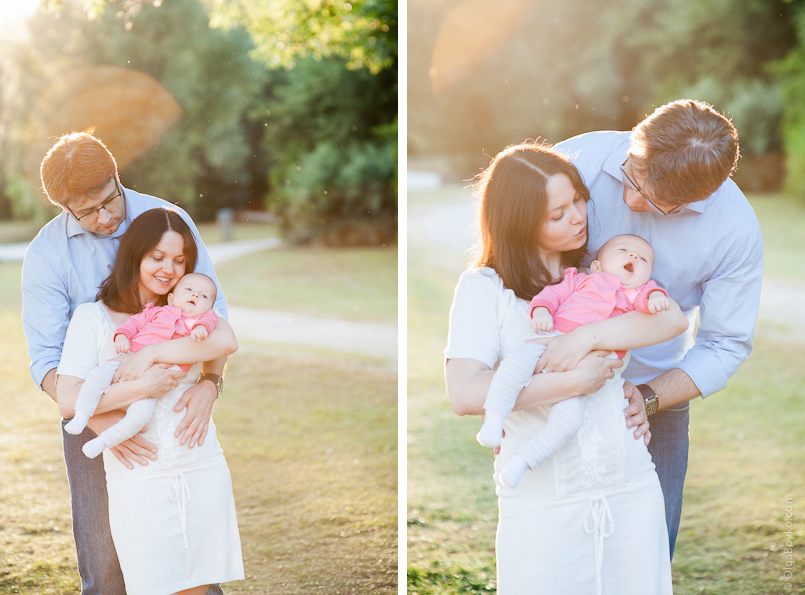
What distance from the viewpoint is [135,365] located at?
185 cm

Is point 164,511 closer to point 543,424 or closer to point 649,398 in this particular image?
→ point 543,424

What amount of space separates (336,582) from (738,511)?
2.27 m

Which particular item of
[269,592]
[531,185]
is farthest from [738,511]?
[531,185]

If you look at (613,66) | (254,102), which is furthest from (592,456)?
(613,66)

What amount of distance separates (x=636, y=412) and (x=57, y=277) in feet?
5.43

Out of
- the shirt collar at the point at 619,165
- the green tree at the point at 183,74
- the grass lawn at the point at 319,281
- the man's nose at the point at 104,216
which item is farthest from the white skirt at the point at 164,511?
the green tree at the point at 183,74

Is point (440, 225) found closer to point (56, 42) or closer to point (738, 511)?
point (56, 42)

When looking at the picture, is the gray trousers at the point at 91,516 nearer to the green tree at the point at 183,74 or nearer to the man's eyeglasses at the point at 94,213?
the man's eyeglasses at the point at 94,213

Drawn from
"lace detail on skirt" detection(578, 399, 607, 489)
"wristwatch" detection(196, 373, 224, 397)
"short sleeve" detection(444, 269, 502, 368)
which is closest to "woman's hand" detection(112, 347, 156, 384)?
"wristwatch" detection(196, 373, 224, 397)

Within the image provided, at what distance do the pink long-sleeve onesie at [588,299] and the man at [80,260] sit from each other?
35.7 inches

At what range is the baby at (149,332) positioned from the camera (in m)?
1.81

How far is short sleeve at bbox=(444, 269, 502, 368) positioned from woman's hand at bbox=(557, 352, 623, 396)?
0.21 metres

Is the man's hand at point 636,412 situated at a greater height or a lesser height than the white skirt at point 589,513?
greater

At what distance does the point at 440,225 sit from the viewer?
12.5 m
